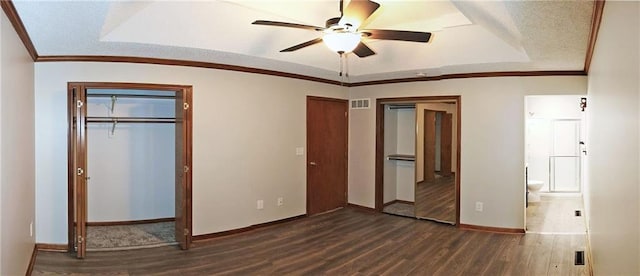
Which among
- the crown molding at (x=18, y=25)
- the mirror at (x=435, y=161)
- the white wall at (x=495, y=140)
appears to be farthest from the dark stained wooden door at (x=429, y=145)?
the crown molding at (x=18, y=25)

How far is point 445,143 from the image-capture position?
673cm

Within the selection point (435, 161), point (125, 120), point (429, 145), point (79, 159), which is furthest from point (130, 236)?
point (435, 161)

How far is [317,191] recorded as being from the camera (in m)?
5.85

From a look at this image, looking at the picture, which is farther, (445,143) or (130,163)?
(445,143)

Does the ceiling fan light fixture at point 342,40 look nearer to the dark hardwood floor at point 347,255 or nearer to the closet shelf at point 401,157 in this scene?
the dark hardwood floor at point 347,255

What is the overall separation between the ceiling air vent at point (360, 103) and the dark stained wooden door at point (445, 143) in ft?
4.69

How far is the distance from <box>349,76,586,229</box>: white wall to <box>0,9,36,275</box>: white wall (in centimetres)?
475

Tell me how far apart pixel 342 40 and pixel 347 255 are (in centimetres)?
237

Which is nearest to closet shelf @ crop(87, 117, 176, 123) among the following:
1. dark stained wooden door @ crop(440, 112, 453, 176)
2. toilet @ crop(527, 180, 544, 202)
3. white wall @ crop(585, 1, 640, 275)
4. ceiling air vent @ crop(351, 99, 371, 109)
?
ceiling air vent @ crop(351, 99, 371, 109)

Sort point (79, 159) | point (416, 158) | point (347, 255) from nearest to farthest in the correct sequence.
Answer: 1. point (79, 159)
2. point (347, 255)
3. point (416, 158)

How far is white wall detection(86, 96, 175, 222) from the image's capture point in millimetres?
5160

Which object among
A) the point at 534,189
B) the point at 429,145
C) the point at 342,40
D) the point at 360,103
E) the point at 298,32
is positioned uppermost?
the point at 298,32

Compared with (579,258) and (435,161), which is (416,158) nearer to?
(435,161)

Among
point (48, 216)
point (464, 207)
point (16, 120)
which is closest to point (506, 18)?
point (464, 207)
